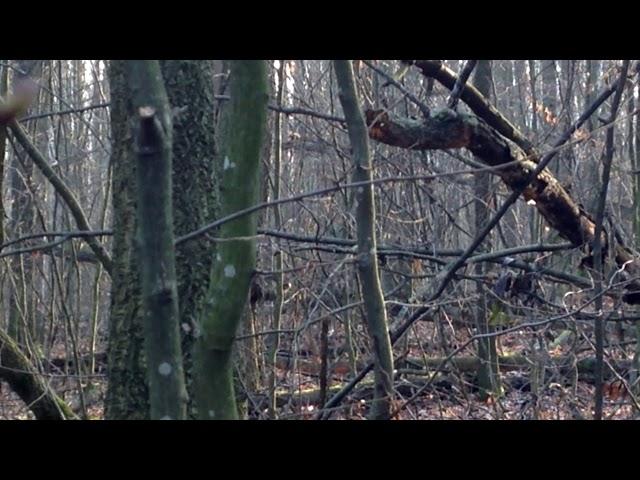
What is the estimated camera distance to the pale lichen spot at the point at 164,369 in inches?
78.0

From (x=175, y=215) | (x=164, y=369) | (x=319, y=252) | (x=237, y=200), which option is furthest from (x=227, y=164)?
(x=319, y=252)

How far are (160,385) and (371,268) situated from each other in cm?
139

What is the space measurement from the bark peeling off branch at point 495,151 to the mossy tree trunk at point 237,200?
180 centimetres

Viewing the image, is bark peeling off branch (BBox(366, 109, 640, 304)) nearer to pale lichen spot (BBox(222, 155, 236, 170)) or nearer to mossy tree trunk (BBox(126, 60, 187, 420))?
pale lichen spot (BBox(222, 155, 236, 170))

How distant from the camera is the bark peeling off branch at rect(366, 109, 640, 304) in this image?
182 inches

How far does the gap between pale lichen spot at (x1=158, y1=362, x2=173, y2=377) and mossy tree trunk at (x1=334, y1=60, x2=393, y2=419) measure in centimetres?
136

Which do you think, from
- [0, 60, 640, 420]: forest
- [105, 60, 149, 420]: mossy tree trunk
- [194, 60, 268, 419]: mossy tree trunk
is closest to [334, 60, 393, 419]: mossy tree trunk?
[0, 60, 640, 420]: forest

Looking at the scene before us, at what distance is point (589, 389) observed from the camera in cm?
658

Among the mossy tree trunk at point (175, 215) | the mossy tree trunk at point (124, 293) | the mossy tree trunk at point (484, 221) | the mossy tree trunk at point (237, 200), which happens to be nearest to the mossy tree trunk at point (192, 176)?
the mossy tree trunk at point (175, 215)
